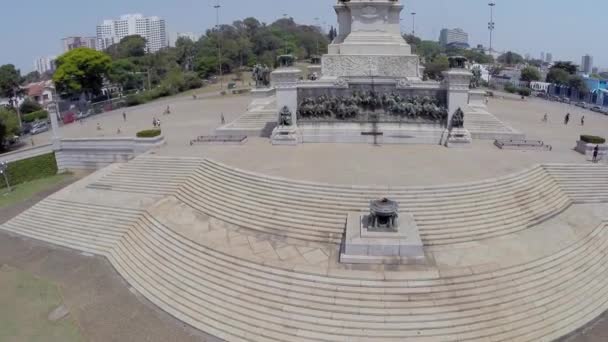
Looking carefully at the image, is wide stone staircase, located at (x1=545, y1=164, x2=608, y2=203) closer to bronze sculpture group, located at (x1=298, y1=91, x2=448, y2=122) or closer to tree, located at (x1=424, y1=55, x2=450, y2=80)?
bronze sculpture group, located at (x1=298, y1=91, x2=448, y2=122)

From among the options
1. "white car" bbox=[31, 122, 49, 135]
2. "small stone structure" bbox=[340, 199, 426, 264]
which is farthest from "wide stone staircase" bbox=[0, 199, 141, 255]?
"white car" bbox=[31, 122, 49, 135]

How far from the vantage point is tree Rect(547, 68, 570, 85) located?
69644 mm

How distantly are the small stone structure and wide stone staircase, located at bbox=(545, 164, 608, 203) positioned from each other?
844cm

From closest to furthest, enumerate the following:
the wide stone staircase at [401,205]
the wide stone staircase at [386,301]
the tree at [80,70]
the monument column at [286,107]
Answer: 1. the wide stone staircase at [386,301]
2. the wide stone staircase at [401,205]
3. the monument column at [286,107]
4. the tree at [80,70]

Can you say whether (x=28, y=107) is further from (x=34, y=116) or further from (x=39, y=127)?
(x=39, y=127)

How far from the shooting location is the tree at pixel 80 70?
50406 mm

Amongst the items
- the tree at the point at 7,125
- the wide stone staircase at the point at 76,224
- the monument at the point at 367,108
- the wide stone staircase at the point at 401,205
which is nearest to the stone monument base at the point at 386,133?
the monument at the point at 367,108

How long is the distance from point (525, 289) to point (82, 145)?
79.2 ft

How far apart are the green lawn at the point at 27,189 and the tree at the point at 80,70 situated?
104 ft

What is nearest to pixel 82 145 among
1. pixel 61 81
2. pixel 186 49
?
pixel 61 81

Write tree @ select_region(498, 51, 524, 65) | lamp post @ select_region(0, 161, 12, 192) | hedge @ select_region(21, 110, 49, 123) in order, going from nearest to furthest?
lamp post @ select_region(0, 161, 12, 192) → hedge @ select_region(21, 110, 49, 123) → tree @ select_region(498, 51, 524, 65)

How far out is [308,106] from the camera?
22625 millimetres

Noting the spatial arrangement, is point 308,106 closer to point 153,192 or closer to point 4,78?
point 153,192

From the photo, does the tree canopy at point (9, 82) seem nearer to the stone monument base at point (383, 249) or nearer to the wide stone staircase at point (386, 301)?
the wide stone staircase at point (386, 301)
